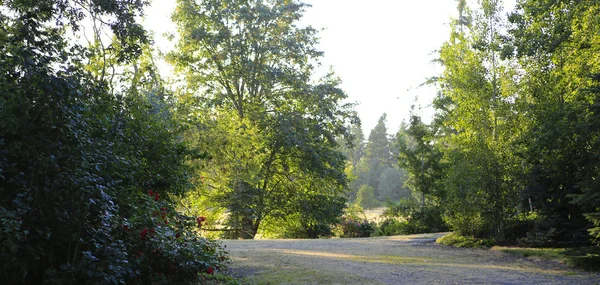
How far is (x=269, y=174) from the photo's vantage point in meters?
21.6

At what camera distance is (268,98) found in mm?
22297

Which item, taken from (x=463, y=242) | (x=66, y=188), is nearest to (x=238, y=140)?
(x=463, y=242)

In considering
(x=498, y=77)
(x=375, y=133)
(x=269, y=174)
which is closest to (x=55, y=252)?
(x=498, y=77)

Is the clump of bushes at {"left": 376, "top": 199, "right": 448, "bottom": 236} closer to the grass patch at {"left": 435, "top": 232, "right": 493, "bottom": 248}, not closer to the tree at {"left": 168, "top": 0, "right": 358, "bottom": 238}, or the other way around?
the tree at {"left": 168, "top": 0, "right": 358, "bottom": 238}

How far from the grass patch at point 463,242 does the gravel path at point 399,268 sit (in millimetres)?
617

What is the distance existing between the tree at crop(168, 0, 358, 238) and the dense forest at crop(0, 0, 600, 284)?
0.09 metres

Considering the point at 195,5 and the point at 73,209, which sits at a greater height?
the point at 195,5

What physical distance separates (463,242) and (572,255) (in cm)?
430

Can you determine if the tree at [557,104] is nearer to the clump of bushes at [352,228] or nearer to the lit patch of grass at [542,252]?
the lit patch of grass at [542,252]

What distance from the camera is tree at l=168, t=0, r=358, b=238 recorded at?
20.4 m

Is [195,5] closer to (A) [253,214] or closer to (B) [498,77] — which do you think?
(A) [253,214]

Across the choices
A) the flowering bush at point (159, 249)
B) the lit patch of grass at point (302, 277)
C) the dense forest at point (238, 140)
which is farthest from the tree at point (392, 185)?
the flowering bush at point (159, 249)

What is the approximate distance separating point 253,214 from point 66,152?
15.5 metres

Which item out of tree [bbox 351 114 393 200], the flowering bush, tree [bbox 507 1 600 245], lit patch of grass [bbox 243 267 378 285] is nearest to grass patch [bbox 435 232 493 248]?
tree [bbox 507 1 600 245]
